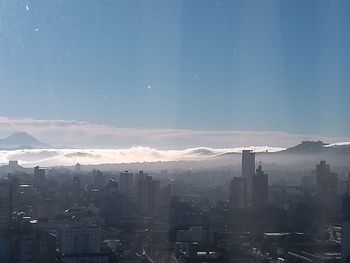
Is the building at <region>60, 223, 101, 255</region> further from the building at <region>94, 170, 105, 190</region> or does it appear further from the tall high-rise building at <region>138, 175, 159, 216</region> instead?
the building at <region>94, 170, 105, 190</region>

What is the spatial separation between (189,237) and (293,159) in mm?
2115

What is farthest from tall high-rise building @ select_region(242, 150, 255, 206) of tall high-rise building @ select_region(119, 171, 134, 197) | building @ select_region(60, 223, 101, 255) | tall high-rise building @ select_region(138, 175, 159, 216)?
building @ select_region(60, 223, 101, 255)

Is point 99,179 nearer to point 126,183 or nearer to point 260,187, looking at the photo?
point 126,183

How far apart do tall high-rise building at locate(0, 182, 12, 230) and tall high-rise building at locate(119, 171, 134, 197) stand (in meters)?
3.95

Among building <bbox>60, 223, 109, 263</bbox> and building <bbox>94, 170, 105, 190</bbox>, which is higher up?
building <bbox>94, 170, 105, 190</bbox>

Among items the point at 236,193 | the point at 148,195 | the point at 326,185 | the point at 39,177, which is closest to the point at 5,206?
the point at 148,195

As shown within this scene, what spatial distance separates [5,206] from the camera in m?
8.51

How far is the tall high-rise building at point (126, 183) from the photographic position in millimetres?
13721

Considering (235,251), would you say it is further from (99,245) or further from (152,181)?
(152,181)

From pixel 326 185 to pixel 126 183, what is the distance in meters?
5.91

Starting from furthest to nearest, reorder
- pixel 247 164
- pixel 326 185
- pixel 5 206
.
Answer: pixel 247 164
pixel 326 185
pixel 5 206

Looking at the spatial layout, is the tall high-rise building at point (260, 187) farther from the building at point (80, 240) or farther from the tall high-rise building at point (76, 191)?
the building at point (80, 240)

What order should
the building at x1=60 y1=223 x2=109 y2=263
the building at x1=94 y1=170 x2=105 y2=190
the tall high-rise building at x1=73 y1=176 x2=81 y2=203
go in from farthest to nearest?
the building at x1=94 y1=170 x2=105 y2=190
the tall high-rise building at x1=73 y1=176 x2=81 y2=203
the building at x1=60 y1=223 x2=109 y2=263

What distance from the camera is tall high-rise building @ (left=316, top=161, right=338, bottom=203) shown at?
31.9 feet
